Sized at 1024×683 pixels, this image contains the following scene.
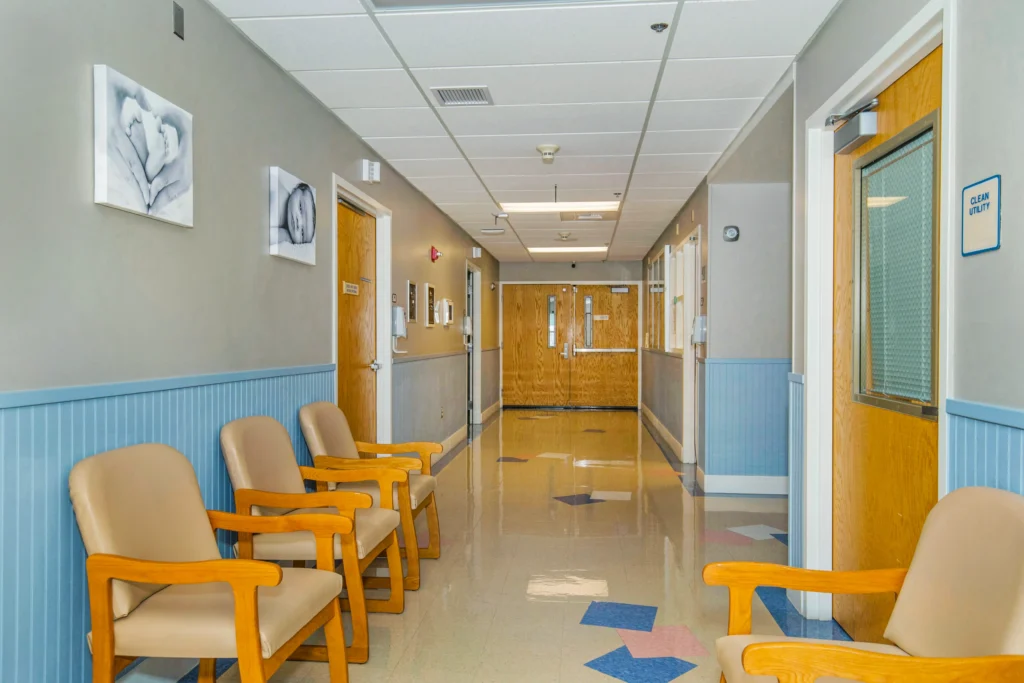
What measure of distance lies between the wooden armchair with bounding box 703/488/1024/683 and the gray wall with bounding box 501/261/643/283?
1048 centimetres

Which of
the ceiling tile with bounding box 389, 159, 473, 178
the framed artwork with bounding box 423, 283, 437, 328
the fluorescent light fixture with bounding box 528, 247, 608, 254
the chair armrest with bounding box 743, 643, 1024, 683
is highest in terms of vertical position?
the ceiling tile with bounding box 389, 159, 473, 178

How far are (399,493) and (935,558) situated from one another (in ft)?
7.57

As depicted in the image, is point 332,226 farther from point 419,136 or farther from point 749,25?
point 749,25

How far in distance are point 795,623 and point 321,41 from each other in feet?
10.7

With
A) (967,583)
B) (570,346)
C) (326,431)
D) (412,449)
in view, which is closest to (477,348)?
(570,346)

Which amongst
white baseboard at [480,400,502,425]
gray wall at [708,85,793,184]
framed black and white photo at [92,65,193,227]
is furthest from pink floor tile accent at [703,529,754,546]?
white baseboard at [480,400,502,425]

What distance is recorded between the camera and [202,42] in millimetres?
2855

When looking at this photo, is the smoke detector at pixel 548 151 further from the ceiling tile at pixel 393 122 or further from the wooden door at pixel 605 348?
the wooden door at pixel 605 348

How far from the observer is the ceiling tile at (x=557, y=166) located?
5.25 metres

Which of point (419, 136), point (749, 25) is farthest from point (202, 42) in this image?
point (749, 25)

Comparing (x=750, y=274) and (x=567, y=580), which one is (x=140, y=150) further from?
(x=750, y=274)

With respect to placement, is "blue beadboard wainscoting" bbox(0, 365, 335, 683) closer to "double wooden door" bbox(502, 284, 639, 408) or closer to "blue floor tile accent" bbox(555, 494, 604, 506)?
"blue floor tile accent" bbox(555, 494, 604, 506)

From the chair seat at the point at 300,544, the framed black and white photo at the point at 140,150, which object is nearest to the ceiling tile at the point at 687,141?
the framed black and white photo at the point at 140,150

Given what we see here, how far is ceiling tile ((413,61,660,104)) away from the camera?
138 inches
